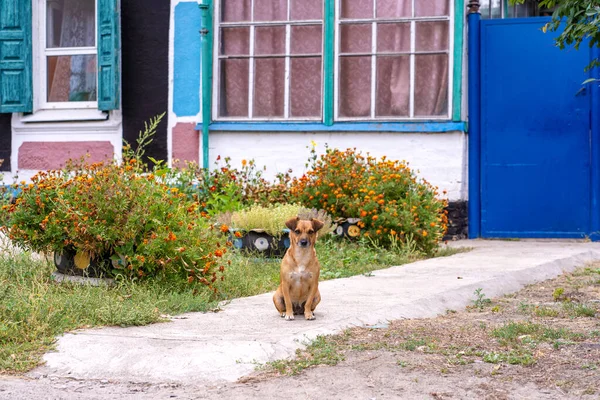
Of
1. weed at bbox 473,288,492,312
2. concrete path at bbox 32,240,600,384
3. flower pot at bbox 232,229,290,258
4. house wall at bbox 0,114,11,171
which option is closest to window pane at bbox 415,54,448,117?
concrete path at bbox 32,240,600,384

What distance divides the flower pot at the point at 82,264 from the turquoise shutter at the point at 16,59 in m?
5.67

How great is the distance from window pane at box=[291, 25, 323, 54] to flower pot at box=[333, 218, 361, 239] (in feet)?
8.67

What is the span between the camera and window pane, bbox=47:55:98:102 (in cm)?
1170

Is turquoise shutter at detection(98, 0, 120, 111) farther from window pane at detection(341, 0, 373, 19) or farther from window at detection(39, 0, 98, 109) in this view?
window pane at detection(341, 0, 373, 19)

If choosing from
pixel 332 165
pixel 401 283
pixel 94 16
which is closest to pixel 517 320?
pixel 401 283

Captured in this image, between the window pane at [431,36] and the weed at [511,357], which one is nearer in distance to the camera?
the weed at [511,357]

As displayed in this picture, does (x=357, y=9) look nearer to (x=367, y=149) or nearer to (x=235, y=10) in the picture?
(x=235, y=10)

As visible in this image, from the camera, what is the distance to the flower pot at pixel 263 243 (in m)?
8.44

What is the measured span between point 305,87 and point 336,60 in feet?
1.68

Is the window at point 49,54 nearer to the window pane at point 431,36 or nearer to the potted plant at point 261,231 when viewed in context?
the potted plant at point 261,231

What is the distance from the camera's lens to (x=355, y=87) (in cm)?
1088

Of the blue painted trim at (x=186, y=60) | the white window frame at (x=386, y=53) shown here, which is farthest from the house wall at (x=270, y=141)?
the white window frame at (x=386, y=53)

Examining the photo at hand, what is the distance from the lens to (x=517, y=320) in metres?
5.68

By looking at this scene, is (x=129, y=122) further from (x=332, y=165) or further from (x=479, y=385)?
(x=479, y=385)
